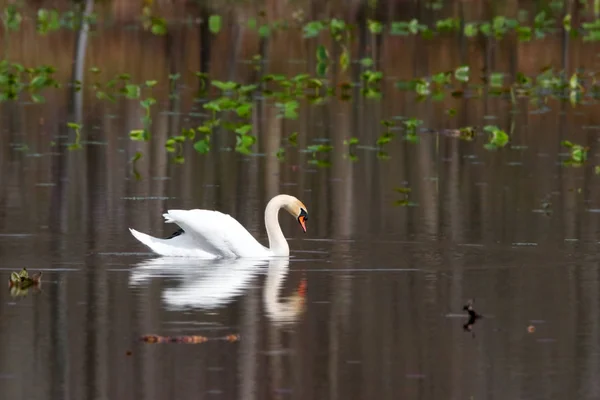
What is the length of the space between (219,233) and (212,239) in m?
0.08

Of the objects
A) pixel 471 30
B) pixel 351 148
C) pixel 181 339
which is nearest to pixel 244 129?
pixel 351 148

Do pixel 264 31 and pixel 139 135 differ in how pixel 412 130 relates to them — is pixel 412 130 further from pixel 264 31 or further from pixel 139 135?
pixel 264 31

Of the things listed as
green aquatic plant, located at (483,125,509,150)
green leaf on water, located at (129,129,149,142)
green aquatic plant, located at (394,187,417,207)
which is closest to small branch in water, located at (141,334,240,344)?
green aquatic plant, located at (394,187,417,207)

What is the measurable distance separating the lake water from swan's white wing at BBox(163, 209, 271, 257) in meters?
0.18

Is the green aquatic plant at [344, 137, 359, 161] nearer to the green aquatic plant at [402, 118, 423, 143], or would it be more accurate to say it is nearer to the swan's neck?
the green aquatic plant at [402, 118, 423, 143]

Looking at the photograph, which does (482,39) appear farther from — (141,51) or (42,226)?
(42,226)

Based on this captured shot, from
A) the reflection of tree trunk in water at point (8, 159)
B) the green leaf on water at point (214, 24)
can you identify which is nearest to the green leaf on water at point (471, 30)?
the green leaf on water at point (214, 24)

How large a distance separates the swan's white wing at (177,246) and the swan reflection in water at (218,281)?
0.23 ft

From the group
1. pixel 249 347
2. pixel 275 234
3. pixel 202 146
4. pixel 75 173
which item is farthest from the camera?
pixel 202 146

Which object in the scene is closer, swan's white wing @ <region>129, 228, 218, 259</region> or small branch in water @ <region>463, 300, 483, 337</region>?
small branch in water @ <region>463, 300, 483, 337</region>

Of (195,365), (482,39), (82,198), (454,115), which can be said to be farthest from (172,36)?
(195,365)

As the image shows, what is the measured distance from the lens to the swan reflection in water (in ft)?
37.5

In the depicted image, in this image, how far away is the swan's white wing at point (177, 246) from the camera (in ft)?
45.0

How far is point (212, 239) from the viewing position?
537 inches
